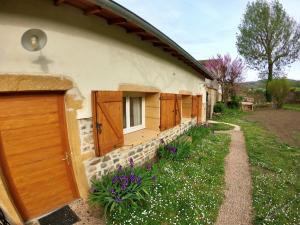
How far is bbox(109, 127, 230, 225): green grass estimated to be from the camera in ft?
10.7

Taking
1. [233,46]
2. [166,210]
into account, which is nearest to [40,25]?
[166,210]

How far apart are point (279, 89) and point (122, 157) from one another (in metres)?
21.6

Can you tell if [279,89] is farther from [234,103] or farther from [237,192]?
[237,192]

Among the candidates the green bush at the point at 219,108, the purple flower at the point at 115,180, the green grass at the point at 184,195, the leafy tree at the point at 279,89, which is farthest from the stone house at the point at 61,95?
the leafy tree at the point at 279,89

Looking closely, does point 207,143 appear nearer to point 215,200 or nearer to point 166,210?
point 215,200

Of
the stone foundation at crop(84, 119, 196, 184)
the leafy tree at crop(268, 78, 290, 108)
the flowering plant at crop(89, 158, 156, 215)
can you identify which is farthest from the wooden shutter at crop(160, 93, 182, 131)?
the leafy tree at crop(268, 78, 290, 108)

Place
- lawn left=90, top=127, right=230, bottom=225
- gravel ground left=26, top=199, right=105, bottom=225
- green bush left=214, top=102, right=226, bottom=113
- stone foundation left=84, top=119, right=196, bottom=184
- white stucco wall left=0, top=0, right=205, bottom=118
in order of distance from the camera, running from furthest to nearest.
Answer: green bush left=214, top=102, right=226, bottom=113
stone foundation left=84, top=119, right=196, bottom=184
lawn left=90, top=127, right=230, bottom=225
gravel ground left=26, top=199, right=105, bottom=225
white stucco wall left=0, top=0, right=205, bottom=118

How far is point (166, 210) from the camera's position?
11.4ft

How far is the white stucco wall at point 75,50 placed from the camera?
2.56 m

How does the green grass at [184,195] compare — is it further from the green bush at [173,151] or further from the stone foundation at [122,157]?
the stone foundation at [122,157]

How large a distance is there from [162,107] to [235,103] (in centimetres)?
1670

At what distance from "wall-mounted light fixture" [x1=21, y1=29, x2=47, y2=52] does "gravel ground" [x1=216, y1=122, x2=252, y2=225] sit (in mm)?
4075

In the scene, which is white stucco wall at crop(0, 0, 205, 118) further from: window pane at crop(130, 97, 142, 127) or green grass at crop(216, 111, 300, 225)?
green grass at crop(216, 111, 300, 225)

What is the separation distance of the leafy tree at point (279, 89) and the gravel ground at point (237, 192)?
16711mm
